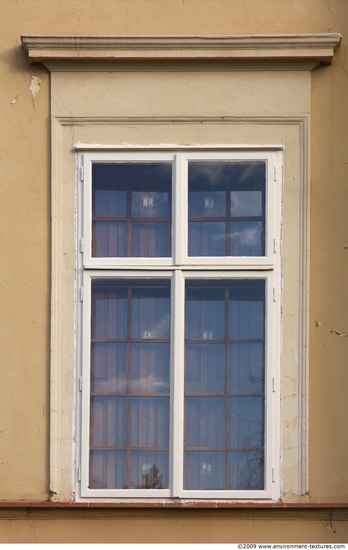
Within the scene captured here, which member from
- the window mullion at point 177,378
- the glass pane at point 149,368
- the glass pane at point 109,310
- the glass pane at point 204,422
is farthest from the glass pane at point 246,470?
the glass pane at point 109,310

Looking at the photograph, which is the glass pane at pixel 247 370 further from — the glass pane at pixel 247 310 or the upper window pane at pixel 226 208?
the upper window pane at pixel 226 208

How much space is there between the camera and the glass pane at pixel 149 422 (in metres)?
5.74

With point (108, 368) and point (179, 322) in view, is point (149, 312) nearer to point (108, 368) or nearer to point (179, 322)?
point (179, 322)

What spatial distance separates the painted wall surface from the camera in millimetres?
5629

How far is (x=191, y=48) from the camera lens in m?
5.79

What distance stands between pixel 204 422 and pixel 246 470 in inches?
13.9

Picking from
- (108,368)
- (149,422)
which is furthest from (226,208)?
(149,422)

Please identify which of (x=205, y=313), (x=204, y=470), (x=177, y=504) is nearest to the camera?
(x=177, y=504)

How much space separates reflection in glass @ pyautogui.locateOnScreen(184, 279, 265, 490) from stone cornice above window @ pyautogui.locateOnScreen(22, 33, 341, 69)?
128 cm

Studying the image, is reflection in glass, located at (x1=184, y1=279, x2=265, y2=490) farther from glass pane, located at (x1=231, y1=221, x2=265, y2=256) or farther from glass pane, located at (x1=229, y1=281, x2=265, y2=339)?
glass pane, located at (x1=231, y1=221, x2=265, y2=256)

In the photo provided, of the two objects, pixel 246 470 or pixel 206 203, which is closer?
pixel 246 470

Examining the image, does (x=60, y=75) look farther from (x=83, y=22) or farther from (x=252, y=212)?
(x=252, y=212)

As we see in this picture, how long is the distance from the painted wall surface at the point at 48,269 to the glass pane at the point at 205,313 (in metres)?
0.52

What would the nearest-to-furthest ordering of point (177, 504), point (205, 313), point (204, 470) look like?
point (177, 504) < point (204, 470) < point (205, 313)
